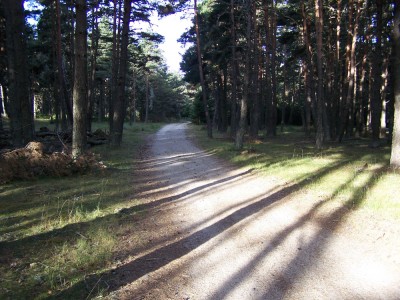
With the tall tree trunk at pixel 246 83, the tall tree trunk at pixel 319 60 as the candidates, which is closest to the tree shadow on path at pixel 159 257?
the tall tree trunk at pixel 246 83

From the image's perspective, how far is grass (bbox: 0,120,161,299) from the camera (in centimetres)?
418

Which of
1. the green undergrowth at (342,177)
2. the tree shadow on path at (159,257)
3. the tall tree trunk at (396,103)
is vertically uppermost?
the tall tree trunk at (396,103)

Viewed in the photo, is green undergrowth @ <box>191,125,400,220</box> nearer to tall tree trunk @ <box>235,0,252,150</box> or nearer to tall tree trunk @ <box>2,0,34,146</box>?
tall tree trunk @ <box>235,0,252,150</box>

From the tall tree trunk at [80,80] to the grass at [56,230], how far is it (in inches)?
69.4

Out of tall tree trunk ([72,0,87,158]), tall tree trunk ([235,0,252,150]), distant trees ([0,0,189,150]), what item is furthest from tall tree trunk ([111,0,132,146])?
tall tree trunk ([72,0,87,158])

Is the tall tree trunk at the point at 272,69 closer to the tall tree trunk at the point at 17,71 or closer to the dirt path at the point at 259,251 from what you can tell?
the tall tree trunk at the point at 17,71

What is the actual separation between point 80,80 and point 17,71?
2672 millimetres

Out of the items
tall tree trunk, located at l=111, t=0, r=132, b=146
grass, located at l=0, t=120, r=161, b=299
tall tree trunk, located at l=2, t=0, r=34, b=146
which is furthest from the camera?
tall tree trunk, located at l=111, t=0, r=132, b=146

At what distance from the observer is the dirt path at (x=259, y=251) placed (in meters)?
3.93

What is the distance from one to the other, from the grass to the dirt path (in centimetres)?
59

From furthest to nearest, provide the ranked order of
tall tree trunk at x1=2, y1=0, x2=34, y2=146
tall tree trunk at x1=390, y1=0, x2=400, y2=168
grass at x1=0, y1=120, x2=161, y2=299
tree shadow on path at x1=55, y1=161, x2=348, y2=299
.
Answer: tall tree trunk at x1=2, y1=0, x2=34, y2=146 < tall tree trunk at x1=390, y1=0, x2=400, y2=168 < grass at x1=0, y1=120, x2=161, y2=299 < tree shadow on path at x1=55, y1=161, x2=348, y2=299

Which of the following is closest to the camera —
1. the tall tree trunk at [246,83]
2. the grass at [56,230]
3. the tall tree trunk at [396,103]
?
the grass at [56,230]

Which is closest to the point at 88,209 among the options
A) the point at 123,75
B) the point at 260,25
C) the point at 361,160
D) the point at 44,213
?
the point at 44,213

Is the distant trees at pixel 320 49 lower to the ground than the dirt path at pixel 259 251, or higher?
higher
